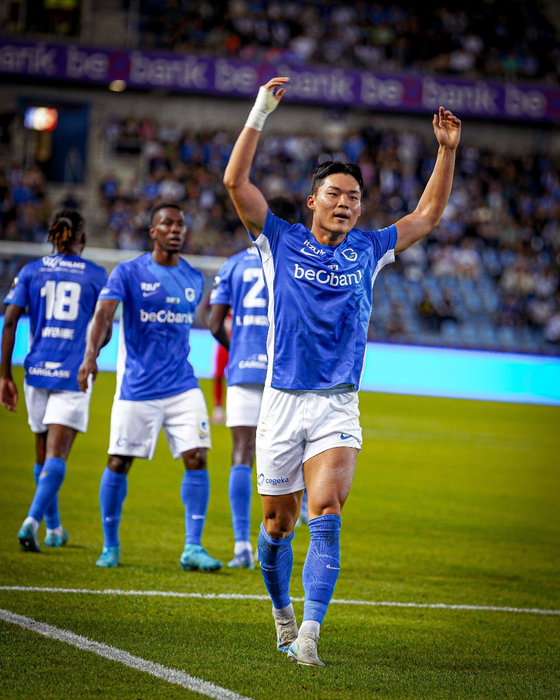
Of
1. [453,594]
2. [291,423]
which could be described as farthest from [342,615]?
[291,423]

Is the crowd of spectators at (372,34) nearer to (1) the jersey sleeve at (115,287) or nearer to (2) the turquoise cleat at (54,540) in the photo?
(1) the jersey sleeve at (115,287)

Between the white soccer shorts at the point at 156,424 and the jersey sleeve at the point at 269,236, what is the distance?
2.27 m

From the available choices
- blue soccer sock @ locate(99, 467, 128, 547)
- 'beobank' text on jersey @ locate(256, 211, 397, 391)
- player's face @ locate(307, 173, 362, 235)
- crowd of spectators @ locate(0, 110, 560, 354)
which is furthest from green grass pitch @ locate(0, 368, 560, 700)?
crowd of spectators @ locate(0, 110, 560, 354)

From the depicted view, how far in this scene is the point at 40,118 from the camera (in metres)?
29.9

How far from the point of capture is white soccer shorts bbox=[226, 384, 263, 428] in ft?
23.2

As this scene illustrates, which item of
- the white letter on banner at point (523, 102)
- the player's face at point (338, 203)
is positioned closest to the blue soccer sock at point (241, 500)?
the player's face at point (338, 203)

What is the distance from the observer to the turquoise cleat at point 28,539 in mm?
6711

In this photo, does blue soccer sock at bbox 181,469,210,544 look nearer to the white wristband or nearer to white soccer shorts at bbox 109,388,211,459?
white soccer shorts at bbox 109,388,211,459

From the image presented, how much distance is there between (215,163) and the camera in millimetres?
29047

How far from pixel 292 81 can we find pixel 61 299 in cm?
2379

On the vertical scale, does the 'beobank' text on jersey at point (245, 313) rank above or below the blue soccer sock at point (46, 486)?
above

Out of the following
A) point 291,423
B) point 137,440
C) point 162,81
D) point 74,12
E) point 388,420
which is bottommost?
point 388,420

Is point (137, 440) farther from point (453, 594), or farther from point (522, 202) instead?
point (522, 202)

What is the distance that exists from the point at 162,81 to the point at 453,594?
25.0 meters
